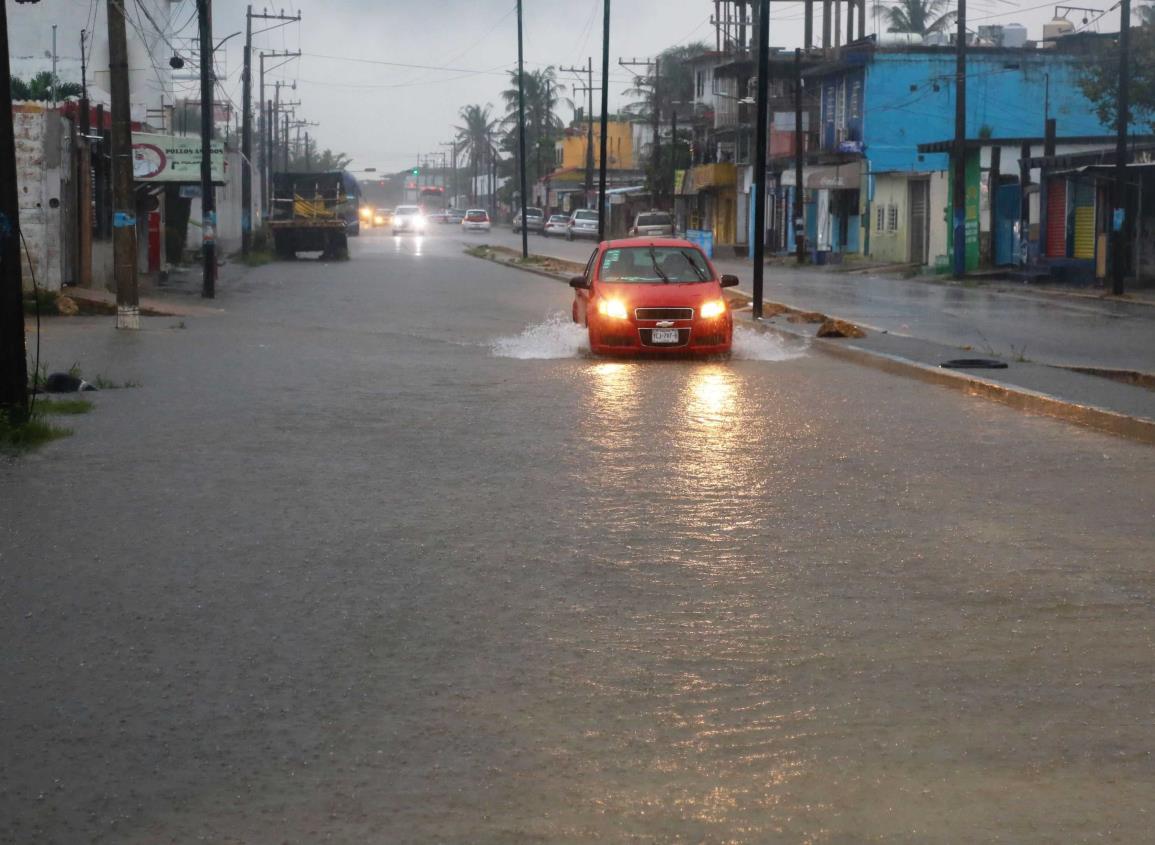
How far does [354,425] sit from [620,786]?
8800 mm

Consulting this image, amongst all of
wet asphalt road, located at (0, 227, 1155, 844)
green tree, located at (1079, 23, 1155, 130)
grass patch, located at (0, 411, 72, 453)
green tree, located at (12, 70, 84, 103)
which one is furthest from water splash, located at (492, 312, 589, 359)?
green tree, located at (12, 70, 84, 103)

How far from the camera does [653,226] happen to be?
226 ft

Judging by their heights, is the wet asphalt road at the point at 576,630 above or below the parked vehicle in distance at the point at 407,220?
below

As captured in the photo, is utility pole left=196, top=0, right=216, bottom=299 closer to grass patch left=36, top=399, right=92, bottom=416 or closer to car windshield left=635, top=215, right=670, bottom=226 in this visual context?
grass patch left=36, top=399, right=92, bottom=416

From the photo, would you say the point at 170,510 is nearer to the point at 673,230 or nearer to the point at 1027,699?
the point at 1027,699

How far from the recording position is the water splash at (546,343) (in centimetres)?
2028

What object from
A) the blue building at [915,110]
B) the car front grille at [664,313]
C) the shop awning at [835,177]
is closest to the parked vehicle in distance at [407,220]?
the shop awning at [835,177]

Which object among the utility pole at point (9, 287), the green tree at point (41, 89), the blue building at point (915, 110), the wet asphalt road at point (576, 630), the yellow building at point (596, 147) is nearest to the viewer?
the wet asphalt road at point (576, 630)

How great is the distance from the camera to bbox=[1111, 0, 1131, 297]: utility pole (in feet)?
118

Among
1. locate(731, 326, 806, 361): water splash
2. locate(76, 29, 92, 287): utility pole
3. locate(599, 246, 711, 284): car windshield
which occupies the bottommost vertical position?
locate(731, 326, 806, 361): water splash

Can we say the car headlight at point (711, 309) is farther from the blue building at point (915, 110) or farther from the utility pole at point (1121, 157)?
the blue building at point (915, 110)

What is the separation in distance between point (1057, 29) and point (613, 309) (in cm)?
5360

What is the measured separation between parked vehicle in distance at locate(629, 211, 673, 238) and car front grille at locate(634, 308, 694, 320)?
45.0 m

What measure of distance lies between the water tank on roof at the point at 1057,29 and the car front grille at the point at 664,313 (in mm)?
48445
